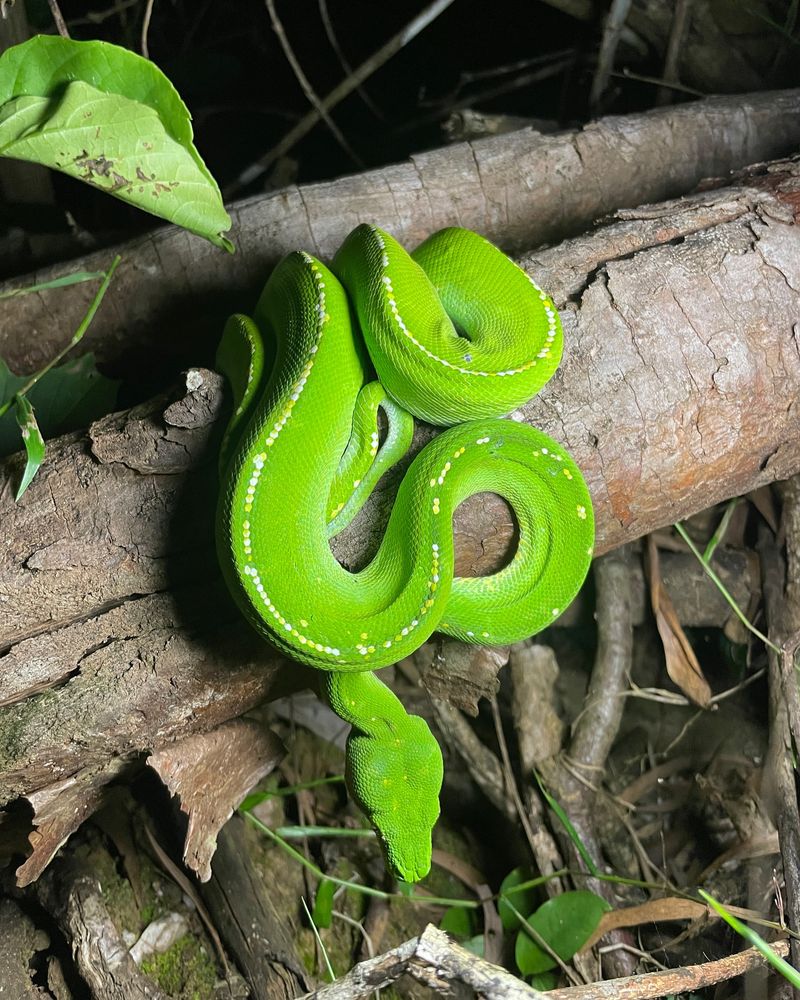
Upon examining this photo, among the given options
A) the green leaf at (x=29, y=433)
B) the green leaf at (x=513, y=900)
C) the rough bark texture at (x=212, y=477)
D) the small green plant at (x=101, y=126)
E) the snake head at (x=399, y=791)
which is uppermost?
the small green plant at (x=101, y=126)

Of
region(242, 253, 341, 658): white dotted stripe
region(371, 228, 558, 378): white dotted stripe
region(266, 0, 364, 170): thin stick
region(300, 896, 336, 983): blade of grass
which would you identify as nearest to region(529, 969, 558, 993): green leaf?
region(300, 896, 336, 983): blade of grass

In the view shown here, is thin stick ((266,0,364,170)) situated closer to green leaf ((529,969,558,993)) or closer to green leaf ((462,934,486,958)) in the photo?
green leaf ((462,934,486,958))

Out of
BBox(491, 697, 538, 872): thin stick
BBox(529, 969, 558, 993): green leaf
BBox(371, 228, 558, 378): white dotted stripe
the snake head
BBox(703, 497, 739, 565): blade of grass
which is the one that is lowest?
BBox(529, 969, 558, 993): green leaf

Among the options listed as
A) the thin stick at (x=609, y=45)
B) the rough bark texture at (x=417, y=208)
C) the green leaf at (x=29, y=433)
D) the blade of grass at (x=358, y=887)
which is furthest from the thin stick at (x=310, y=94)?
the blade of grass at (x=358, y=887)

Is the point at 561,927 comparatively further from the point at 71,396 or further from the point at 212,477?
the point at 71,396

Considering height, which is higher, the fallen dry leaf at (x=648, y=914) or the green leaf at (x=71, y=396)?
the green leaf at (x=71, y=396)

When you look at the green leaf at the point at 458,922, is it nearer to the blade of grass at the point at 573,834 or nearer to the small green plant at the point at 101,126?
the blade of grass at the point at 573,834

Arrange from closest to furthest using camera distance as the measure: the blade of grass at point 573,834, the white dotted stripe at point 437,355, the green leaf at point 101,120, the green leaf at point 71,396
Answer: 1. the green leaf at point 101,120
2. the white dotted stripe at point 437,355
3. the green leaf at point 71,396
4. the blade of grass at point 573,834
